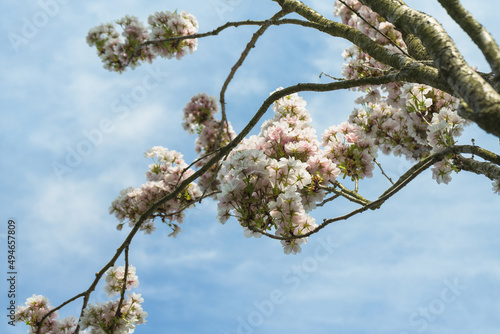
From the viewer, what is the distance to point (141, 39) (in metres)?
7.52

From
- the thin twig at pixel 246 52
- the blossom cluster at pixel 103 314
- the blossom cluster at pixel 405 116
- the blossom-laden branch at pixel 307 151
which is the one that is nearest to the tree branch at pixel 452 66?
the blossom-laden branch at pixel 307 151

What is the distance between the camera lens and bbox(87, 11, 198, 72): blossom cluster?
22.8 ft

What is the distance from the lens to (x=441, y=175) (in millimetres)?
4297

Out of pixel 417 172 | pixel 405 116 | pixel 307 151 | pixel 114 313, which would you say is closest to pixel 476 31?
pixel 417 172

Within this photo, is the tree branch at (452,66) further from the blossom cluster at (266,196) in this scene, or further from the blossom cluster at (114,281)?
the blossom cluster at (114,281)

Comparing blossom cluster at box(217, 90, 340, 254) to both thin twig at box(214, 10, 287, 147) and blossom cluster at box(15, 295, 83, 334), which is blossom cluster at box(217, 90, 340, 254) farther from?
blossom cluster at box(15, 295, 83, 334)

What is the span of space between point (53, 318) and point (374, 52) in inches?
200

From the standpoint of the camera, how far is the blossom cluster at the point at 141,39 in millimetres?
6949

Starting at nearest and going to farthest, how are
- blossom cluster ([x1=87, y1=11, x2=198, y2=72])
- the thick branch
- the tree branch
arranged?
the tree branch, the thick branch, blossom cluster ([x1=87, y1=11, x2=198, y2=72])

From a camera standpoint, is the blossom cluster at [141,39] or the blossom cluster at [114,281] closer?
the blossom cluster at [114,281]

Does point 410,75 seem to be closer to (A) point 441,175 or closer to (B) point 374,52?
(B) point 374,52

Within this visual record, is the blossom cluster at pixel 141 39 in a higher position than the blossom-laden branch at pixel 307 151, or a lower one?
higher

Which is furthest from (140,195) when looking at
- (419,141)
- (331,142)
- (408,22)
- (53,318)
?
(408,22)

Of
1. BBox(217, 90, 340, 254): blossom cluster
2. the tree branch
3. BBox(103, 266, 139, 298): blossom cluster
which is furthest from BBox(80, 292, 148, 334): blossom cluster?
the tree branch
